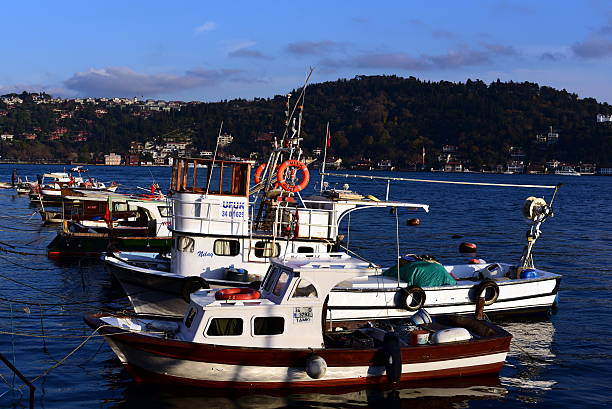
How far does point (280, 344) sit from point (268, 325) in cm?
61

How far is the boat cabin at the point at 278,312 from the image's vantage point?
18.2 m

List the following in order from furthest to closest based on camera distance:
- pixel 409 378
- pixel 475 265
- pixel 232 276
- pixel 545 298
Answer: pixel 475 265
pixel 545 298
pixel 232 276
pixel 409 378

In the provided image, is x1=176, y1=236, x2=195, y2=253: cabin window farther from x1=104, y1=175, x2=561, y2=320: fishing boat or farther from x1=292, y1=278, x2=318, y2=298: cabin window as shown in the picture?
x1=292, y1=278, x2=318, y2=298: cabin window

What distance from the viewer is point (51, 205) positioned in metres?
73.8

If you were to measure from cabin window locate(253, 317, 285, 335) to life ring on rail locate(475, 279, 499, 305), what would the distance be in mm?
10180

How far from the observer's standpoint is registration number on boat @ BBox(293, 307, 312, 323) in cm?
1861

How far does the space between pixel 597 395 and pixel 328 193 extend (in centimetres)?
1250

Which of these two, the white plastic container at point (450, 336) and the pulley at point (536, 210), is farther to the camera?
the pulley at point (536, 210)

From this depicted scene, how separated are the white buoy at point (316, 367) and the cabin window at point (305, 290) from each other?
1.67 m

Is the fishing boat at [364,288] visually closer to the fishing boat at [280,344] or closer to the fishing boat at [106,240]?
the fishing boat at [280,344]

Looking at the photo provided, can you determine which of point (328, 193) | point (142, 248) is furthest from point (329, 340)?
point (142, 248)

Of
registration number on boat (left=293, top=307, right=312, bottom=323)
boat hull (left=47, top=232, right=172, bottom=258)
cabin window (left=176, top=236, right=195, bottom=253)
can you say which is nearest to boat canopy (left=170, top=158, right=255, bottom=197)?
cabin window (left=176, top=236, right=195, bottom=253)

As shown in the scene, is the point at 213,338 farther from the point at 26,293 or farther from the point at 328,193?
the point at 26,293

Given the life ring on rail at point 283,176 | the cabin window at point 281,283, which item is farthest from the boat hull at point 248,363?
the life ring on rail at point 283,176
